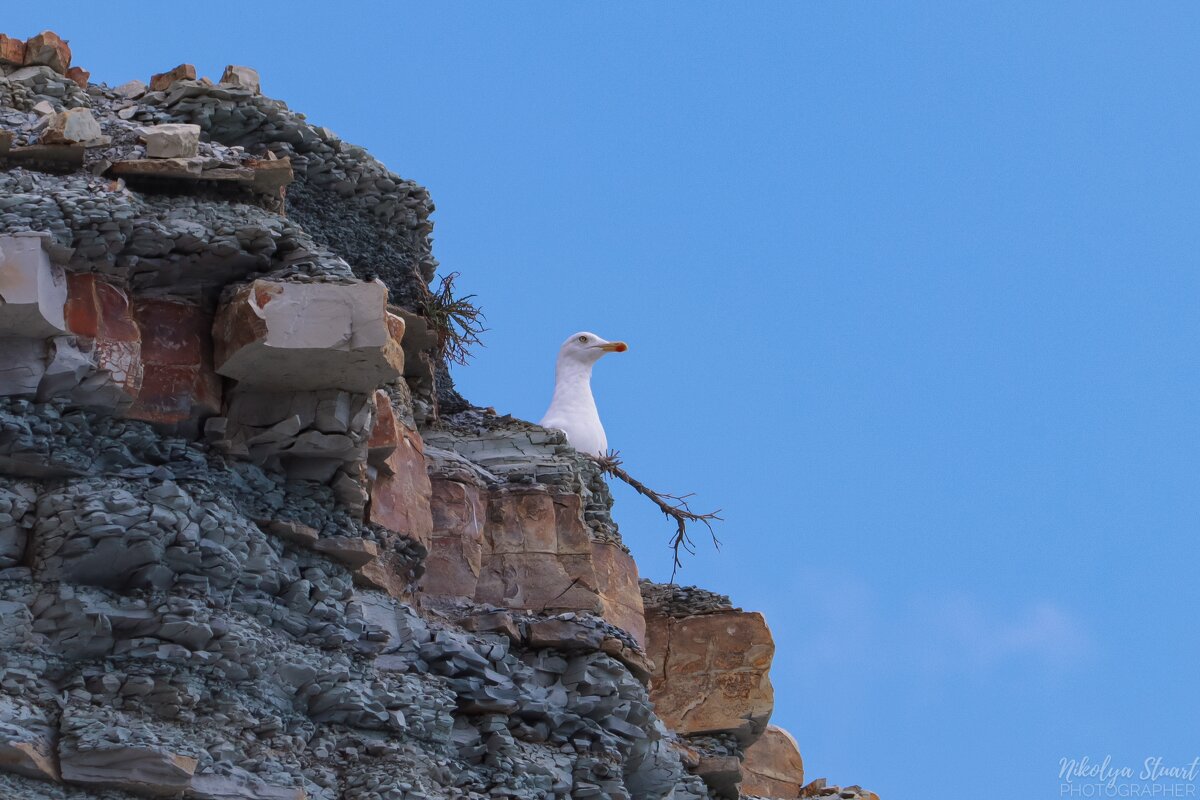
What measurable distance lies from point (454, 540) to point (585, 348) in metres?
3.06

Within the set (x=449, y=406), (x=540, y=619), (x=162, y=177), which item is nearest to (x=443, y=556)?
(x=540, y=619)

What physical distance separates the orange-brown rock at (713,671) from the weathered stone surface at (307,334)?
15.6 feet

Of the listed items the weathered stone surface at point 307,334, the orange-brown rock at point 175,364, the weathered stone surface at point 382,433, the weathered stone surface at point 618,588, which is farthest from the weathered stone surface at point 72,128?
the weathered stone surface at point 618,588

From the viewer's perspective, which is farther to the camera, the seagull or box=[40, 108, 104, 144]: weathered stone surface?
the seagull

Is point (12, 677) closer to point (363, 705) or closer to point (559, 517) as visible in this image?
point (363, 705)

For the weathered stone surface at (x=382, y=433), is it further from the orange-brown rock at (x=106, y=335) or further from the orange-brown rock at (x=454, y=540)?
the orange-brown rock at (x=106, y=335)

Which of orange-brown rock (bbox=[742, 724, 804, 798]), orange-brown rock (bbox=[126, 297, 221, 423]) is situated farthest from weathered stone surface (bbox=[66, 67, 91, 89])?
orange-brown rock (bbox=[742, 724, 804, 798])

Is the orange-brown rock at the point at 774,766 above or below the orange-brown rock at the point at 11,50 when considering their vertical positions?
below

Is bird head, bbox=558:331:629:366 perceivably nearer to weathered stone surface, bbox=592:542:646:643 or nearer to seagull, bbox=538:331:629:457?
seagull, bbox=538:331:629:457

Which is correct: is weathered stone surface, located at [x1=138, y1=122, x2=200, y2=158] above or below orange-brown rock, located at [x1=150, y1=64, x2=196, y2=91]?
below

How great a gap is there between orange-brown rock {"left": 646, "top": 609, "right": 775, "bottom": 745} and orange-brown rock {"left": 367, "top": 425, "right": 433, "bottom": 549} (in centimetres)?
316

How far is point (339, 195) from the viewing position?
12242mm

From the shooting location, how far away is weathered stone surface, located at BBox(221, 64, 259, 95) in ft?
38.7

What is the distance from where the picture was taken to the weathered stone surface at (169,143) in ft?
34.4
